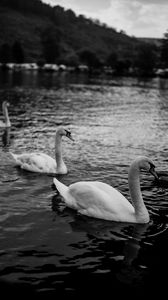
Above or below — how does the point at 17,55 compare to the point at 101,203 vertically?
above

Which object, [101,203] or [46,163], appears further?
[46,163]

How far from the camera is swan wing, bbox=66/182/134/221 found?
398 inches

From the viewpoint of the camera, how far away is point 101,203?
10.2 meters

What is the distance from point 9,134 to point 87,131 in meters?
4.20

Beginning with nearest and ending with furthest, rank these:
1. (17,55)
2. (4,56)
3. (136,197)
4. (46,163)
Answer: (136,197) < (46,163) < (4,56) < (17,55)

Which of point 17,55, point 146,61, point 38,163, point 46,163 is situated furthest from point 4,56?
point 38,163

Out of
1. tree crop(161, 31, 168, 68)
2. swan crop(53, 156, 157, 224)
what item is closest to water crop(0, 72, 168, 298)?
swan crop(53, 156, 157, 224)

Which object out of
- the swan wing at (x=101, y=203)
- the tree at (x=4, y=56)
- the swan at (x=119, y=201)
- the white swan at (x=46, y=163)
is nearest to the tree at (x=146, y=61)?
the tree at (x=4, y=56)

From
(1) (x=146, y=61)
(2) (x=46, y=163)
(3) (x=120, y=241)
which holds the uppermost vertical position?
(1) (x=146, y=61)

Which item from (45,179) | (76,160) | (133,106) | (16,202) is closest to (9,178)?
(45,179)

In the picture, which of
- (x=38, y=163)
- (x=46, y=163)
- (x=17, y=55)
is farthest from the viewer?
(x=17, y=55)

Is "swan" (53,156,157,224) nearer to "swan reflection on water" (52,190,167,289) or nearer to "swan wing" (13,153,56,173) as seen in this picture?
"swan reflection on water" (52,190,167,289)

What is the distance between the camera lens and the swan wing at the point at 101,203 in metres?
10.1

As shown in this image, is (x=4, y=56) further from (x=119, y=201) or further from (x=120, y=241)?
(x=120, y=241)
